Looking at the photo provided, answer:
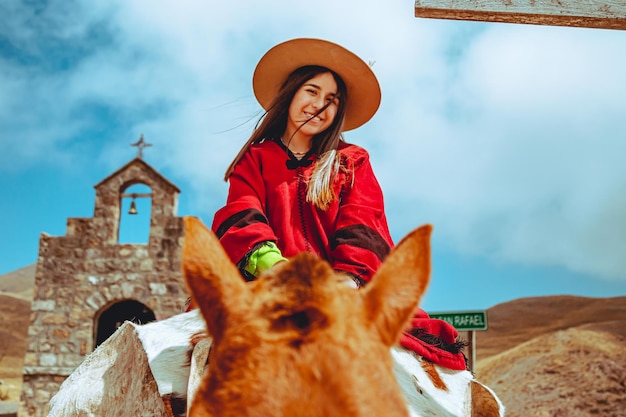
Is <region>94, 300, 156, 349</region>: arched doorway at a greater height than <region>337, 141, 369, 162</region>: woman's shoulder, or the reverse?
<region>94, 300, 156, 349</region>: arched doorway

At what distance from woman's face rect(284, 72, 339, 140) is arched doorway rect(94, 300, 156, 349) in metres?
11.6

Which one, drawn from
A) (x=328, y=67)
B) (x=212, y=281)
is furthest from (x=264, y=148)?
(x=212, y=281)

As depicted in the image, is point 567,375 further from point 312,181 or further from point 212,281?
point 212,281

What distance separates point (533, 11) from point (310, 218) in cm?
296

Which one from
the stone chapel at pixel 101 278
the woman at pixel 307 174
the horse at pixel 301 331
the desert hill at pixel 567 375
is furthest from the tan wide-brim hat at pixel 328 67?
the stone chapel at pixel 101 278

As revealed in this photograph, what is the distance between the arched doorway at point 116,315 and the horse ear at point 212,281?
42.3 feet

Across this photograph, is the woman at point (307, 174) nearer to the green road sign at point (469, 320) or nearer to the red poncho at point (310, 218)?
the red poncho at point (310, 218)

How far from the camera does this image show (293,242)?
213 cm

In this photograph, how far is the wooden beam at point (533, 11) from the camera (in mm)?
4113

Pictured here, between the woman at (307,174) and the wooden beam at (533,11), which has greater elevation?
the wooden beam at (533,11)

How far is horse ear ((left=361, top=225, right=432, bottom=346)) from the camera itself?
3.28 ft

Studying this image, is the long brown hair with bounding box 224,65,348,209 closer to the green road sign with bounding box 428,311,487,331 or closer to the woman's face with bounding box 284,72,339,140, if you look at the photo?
the woman's face with bounding box 284,72,339,140

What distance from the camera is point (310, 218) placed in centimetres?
225

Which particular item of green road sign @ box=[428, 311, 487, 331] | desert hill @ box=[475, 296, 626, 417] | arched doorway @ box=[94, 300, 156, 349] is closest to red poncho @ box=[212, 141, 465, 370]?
green road sign @ box=[428, 311, 487, 331]
